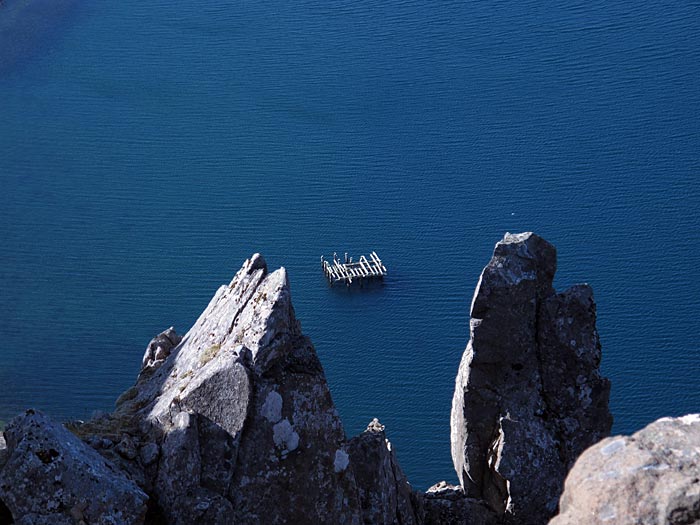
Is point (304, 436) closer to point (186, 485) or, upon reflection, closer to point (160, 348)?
point (186, 485)

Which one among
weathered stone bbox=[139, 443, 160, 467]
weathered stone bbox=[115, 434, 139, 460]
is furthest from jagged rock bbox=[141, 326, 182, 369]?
weathered stone bbox=[139, 443, 160, 467]

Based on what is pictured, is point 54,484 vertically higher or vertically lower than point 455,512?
lower

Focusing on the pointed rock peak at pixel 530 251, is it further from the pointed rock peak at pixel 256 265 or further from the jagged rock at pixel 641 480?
the jagged rock at pixel 641 480

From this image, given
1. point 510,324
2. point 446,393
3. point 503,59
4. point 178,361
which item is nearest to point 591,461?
point 510,324

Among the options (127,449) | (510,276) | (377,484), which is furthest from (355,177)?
(127,449)

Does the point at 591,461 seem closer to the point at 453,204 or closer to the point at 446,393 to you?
the point at 446,393

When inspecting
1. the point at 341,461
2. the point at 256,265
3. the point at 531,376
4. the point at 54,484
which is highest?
the point at 256,265
